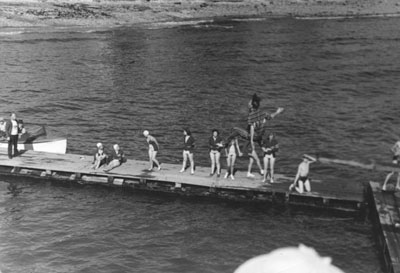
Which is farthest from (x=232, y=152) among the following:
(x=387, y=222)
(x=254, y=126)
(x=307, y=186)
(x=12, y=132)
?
(x=12, y=132)

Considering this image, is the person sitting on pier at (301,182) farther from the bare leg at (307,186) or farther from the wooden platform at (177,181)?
the wooden platform at (177,181)

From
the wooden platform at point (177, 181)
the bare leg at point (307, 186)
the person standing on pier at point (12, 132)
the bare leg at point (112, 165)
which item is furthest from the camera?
the person standing on pier at point (12, 132)

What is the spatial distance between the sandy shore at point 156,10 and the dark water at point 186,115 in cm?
603

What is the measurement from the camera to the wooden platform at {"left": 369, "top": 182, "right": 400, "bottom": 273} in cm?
1534

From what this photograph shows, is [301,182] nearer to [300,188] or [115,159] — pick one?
[300,188]

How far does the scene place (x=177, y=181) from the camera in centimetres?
2241

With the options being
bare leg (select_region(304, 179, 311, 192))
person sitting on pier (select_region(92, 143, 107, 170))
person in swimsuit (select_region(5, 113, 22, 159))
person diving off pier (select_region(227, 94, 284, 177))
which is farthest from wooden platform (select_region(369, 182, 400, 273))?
person in swimsuit (select_region(5, 113, 22, 159))

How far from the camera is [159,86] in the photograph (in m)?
47.5

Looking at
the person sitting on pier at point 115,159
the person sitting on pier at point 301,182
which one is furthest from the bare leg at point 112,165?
the person sitting on pier at point 301,182

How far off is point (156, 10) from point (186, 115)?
200ft

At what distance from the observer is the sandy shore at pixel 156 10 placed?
8419 cm

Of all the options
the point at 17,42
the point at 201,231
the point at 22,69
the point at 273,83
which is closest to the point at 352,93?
the point at 273,83

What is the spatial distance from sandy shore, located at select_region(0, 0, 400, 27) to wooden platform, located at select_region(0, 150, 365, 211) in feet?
202

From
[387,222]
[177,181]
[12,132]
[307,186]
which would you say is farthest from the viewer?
[12,132]
